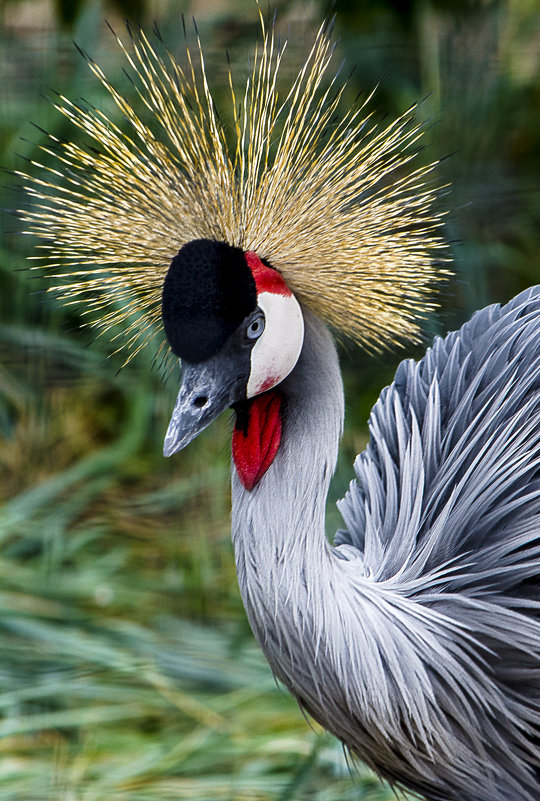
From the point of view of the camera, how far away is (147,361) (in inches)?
80.4

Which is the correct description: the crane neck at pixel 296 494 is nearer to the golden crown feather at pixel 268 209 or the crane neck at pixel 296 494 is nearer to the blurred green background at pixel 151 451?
the golden crown feather at pixel 268 209

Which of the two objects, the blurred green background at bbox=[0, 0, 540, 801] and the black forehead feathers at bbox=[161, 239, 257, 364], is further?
the blurred green background at bbox=[0, 0, 540, 801]

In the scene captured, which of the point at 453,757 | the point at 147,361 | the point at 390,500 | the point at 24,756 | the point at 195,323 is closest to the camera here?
the point at 195,323

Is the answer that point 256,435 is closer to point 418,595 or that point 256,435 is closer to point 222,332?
point 222,332

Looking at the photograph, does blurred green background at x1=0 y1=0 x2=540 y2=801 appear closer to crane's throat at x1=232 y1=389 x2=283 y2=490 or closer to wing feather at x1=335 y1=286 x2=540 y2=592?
wing feather at x1=335 y1=286 x2=540 y2=592

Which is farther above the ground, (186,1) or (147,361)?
(186,1)

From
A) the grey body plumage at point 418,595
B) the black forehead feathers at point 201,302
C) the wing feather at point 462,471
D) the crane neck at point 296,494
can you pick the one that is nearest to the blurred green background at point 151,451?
the wing feather at point 462,471

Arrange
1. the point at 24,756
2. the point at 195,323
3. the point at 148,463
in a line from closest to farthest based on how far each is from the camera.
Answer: the point at 195,323
the point at 24,756
the point at 148,463

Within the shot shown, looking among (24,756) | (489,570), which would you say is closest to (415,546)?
(489,570)

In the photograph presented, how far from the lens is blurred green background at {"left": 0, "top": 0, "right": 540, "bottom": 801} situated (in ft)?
5.63

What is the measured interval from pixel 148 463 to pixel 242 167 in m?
1.19

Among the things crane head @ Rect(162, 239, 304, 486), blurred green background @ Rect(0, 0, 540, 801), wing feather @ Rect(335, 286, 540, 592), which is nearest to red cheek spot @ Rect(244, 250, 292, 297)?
crane head @ Rect(162, 239, 304, 486)

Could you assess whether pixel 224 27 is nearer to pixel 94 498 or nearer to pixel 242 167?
pixel 94 498

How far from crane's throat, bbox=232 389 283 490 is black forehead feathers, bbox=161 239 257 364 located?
10 centimetres
